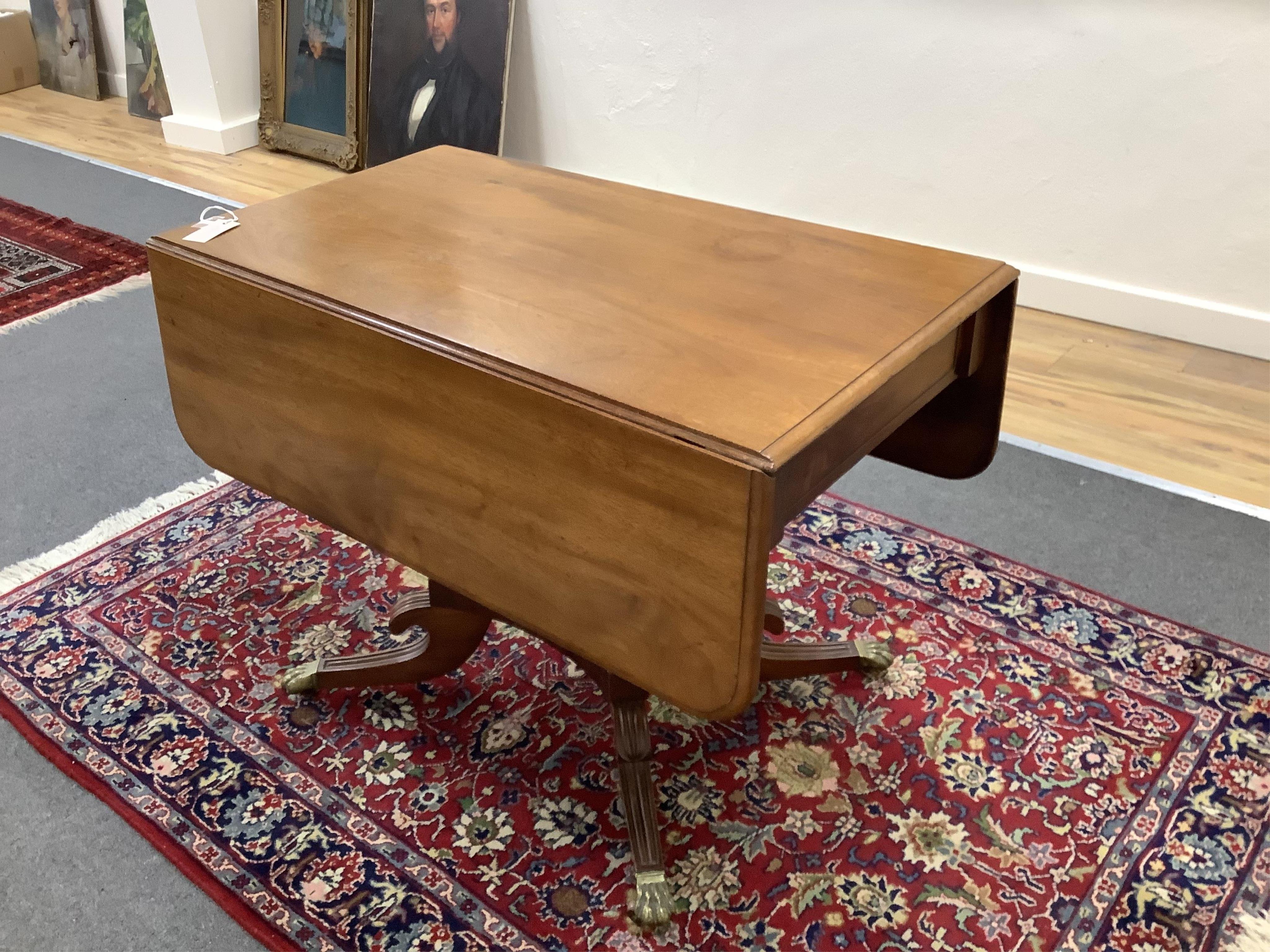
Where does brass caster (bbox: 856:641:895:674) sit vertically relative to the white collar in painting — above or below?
below

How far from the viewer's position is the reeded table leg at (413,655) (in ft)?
5.05

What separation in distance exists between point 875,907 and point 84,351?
7.17 ft

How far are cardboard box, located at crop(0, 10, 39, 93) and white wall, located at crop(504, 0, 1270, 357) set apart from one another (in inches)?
110

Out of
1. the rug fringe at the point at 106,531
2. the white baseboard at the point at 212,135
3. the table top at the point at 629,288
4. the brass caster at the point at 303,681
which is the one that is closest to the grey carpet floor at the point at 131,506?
the rug fringe at the point at 106,531

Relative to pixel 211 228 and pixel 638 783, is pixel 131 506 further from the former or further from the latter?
pixel 638 783

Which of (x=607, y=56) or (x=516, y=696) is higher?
(x=607, y=56)

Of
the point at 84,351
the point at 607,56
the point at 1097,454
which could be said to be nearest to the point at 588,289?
the point at 1097,454

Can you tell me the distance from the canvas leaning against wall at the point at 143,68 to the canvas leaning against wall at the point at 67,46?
1.01ft

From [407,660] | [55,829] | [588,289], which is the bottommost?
[55,829]

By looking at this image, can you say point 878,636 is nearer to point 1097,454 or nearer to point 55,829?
point 1097,454

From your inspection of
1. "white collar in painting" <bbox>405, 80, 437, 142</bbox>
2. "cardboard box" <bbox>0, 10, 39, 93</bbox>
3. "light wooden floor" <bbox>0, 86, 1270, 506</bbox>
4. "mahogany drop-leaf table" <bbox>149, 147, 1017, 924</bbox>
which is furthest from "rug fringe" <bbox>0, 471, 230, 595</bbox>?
"cardboard box" <bbox>0, 10, 39, 93</bbox>

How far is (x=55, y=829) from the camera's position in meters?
1.39

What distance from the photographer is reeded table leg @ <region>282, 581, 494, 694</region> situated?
1.54 meters

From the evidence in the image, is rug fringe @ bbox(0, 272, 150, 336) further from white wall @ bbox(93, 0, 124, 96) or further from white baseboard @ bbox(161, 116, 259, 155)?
white wall @ bbox(93, 0, 124, 96)
